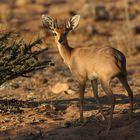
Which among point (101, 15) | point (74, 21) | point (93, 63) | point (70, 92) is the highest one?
point (74, 21)

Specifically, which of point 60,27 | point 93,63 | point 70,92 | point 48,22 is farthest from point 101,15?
point 93,63

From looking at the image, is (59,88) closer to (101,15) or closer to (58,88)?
(58,88)

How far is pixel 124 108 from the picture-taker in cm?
997

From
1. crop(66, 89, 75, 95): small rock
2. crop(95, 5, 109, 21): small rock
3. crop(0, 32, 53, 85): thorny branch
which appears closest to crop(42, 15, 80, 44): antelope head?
crop(0, 32, 53, 85): thorny branch

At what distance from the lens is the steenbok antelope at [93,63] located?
823cm

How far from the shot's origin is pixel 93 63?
339 inches

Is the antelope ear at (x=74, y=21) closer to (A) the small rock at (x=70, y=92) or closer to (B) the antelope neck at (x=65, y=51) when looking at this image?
(B) the antelope neck at (x=65, y=51)

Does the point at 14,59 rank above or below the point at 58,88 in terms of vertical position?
above

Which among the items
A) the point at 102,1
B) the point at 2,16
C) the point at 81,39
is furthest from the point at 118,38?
the point at 102,1

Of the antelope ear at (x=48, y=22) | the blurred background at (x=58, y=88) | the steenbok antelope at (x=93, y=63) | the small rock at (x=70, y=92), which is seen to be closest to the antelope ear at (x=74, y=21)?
the steenbok antelope at (x=93, y=63)

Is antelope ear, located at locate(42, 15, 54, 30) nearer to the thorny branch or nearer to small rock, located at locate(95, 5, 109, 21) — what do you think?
the thorny branch

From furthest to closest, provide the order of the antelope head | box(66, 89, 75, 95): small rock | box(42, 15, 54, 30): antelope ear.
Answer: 1. box(66, 89, 75, 95): small rock
2. box(42, 15, 54, 30): antelope ear
3. the antelope head

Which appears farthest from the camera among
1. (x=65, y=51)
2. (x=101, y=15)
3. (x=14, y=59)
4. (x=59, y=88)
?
(x=101, y=15)

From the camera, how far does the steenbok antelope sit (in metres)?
8.23
